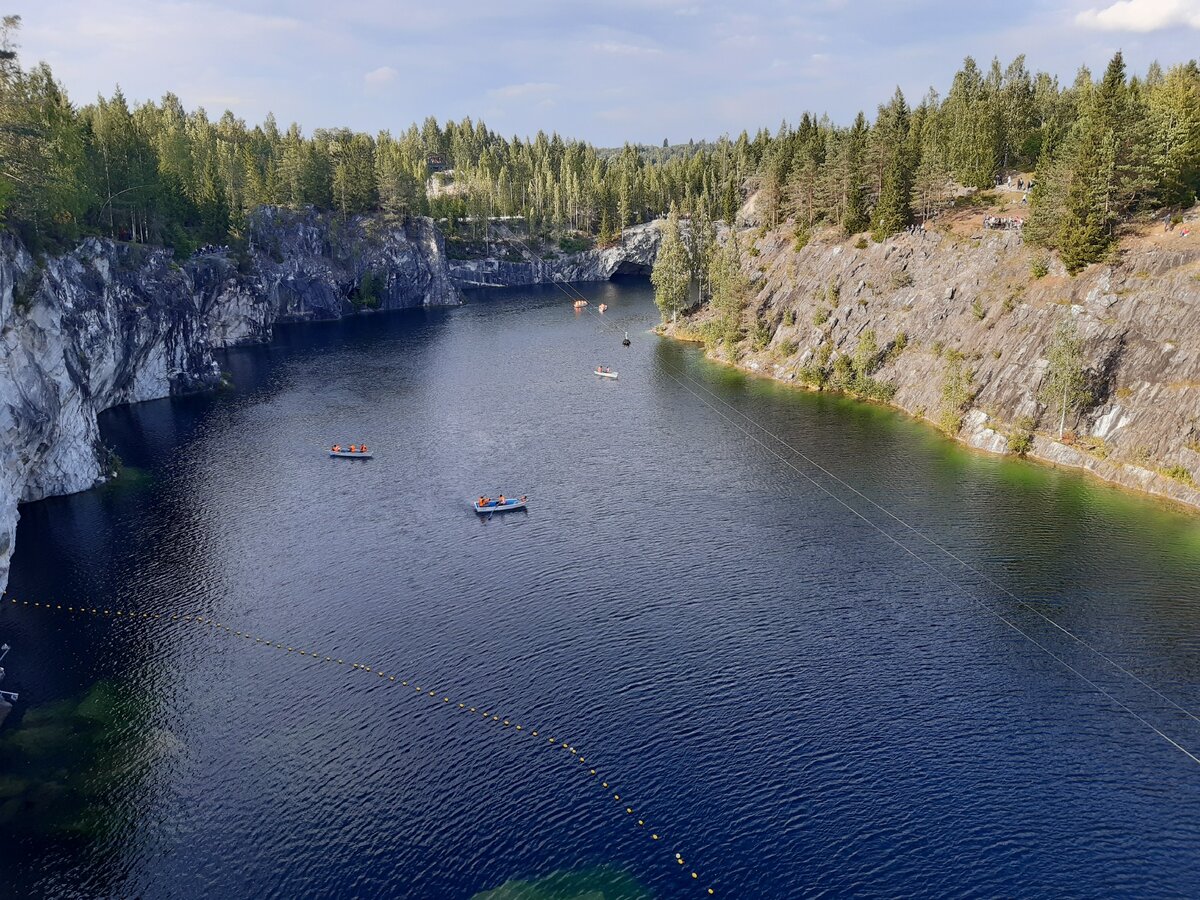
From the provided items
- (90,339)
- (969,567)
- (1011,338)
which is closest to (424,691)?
(969,567)

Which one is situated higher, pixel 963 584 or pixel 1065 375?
pixel 1065 375

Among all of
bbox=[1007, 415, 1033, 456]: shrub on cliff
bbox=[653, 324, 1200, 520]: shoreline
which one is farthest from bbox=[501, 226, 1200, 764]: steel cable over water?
bbox=[1007, 415, 1033, 456]: shrub on cliff

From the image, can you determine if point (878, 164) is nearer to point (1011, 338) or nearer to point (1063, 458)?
point (1011, 338)

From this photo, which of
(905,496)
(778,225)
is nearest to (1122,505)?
(905,496)

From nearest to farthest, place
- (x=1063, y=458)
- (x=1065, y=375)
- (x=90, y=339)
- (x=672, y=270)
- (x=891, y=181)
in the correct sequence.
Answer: (x=1065, y=375) < (x=1063, y=458) < (x=90, y=339) < (x=891, y=181) < (x=672, y=270)

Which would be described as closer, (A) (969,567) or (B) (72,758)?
(B) (72,758)

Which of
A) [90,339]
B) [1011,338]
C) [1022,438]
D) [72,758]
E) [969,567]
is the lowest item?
[72,758]
